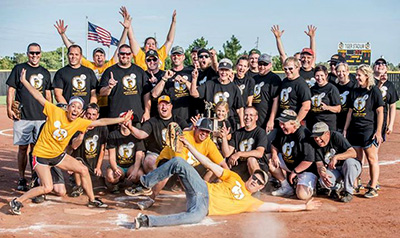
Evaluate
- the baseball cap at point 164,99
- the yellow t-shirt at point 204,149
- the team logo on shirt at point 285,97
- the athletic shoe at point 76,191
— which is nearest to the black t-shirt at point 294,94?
the team logo on shirt at point 285,97

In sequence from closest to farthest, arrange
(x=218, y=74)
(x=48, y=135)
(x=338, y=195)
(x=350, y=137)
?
(x=48, y=135), (x=338, y=195), (x=350, y=137), (x=218, y=74)

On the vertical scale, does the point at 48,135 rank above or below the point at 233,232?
above

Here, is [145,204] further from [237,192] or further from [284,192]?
[284,192]

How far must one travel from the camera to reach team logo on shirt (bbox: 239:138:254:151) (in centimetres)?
749

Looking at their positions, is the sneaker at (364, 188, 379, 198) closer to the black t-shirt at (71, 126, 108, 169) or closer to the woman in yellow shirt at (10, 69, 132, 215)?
the woman in yellow shirt at (10, 69, 132, 215)

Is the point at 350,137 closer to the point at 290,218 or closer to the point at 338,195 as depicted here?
the point at 338,195

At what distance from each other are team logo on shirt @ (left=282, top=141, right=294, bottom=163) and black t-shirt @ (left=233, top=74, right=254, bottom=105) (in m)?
1.17

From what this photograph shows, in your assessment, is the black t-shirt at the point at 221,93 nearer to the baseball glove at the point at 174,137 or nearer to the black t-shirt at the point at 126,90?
the black t-shirt at the point at 126,90

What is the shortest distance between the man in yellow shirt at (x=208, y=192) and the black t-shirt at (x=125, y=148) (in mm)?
1352

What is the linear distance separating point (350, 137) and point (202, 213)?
330cm

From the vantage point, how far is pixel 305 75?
28.5ft

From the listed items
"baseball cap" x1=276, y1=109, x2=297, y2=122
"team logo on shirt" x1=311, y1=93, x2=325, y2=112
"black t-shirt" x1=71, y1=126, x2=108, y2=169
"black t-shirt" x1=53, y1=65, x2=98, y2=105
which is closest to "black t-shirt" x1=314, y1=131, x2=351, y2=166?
"baseball cap" x1=276, y1=109, x2=297, y2=122

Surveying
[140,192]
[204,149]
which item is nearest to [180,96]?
[204,149]

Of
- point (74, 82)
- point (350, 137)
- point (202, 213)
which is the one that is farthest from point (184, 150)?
point (350, 137)
